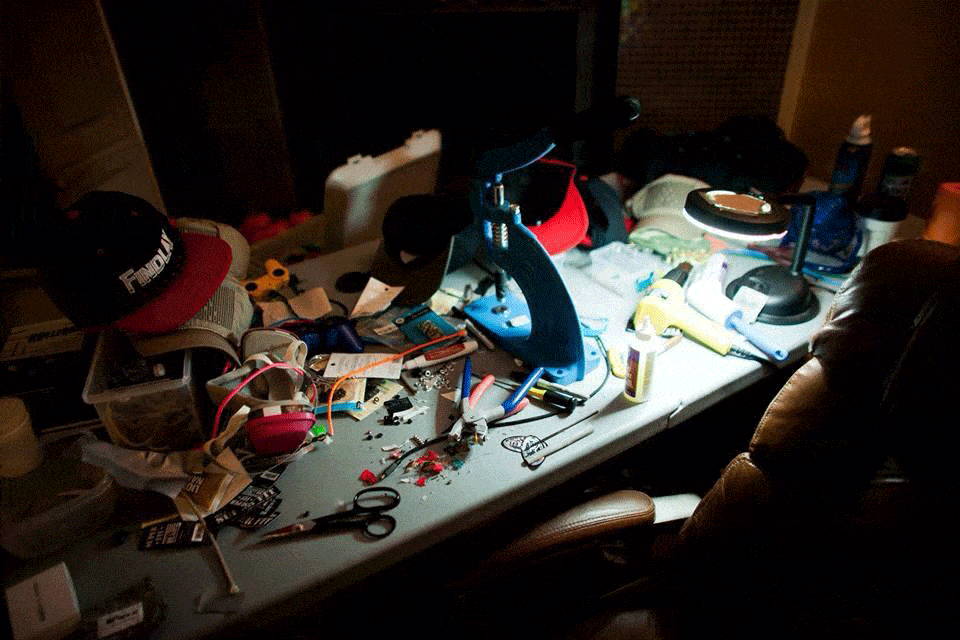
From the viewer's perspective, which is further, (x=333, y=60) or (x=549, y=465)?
(x=333, y=60)

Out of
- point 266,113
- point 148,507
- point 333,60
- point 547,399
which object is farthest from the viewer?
point 266,113

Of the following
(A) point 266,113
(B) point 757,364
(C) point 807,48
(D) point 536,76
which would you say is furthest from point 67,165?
(C) point 807,48

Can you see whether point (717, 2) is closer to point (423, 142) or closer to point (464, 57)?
point (464, 57)

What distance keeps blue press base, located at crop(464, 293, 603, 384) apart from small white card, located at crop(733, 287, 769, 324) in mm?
338

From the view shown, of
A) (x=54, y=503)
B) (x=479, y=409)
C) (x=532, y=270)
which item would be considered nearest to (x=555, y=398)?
(x=479, y=409)

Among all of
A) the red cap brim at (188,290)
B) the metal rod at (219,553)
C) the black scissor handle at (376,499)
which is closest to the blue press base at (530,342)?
the black scissor handle at (376,499)

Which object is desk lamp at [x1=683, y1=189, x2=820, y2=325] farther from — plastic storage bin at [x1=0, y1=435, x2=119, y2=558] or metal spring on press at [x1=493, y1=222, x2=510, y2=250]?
plastic storage bin at [x1=0, y1=435, x2=119, y2=558]

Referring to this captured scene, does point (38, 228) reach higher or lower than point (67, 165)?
higher

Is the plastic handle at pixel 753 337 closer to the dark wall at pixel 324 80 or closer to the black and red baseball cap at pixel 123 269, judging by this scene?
the dark wall at pixel 324 80

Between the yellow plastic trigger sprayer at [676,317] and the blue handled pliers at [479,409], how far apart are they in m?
0.29

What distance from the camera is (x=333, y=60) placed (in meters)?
2.07

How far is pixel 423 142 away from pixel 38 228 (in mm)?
961

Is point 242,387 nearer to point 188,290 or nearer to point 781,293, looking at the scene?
point 188,290

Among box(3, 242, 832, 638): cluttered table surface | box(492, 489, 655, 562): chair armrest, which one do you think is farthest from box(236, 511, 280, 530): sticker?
box(492, 489, 655, 562): chair armrest
